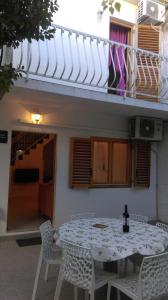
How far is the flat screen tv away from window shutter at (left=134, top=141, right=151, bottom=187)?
4175mm

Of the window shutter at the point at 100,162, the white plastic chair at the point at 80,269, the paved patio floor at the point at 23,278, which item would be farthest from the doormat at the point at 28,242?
the white plastic chair at the point at 80,269

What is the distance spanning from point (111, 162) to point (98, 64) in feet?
7.21

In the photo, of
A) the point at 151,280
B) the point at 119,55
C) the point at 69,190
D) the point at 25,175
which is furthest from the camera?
the point at 25,175

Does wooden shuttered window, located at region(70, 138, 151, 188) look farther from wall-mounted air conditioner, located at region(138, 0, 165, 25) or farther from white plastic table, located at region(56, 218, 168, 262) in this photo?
wall-mounted air conditioner, located at region(138, 0, 165, 25)

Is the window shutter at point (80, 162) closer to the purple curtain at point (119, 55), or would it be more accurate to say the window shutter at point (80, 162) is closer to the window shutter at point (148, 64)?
the purple curtain at point (119, 55)

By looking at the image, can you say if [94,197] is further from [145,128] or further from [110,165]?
[145,128]

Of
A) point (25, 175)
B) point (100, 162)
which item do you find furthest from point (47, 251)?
point (25, 175)

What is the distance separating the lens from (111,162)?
6.49 m

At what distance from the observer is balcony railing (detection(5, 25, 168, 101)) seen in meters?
5.27

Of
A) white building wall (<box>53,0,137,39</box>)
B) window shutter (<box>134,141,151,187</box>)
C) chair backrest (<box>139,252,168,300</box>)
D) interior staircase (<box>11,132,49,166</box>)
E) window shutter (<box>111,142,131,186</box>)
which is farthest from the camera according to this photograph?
interior staircase (<box>11,132,49,166</box>)

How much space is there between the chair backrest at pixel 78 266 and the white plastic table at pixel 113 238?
0.10 meters

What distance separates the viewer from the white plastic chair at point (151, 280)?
238 cm

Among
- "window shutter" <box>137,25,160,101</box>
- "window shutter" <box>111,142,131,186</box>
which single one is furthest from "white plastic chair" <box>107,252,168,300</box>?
"window shutter" <box>137,25,160,101</box>

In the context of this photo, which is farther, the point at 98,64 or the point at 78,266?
the point at 98,64
